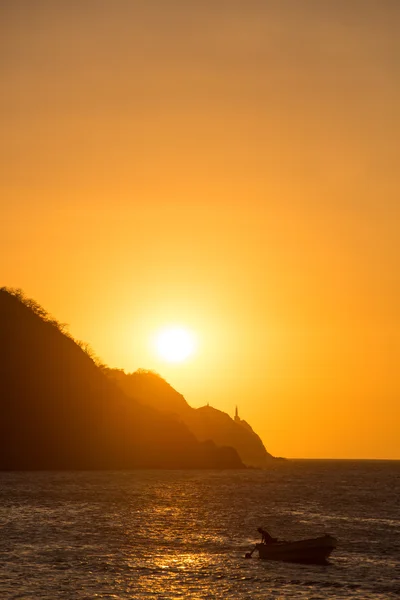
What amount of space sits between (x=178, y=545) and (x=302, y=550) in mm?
11265

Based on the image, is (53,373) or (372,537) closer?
(372,537)

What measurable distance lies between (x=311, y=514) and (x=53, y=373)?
357 feet

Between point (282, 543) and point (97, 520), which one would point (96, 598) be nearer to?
point (282, 543)

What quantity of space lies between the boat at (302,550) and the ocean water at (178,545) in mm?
916

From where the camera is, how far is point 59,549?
57.2 m

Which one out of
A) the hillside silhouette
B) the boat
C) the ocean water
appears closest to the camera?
the ocean water

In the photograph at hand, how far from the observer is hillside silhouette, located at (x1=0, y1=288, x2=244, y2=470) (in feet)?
579

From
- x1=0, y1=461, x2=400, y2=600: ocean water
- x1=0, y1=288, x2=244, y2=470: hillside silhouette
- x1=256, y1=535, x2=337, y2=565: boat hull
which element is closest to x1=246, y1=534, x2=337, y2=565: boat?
x1=256, y1=535, x2=337, y2=565: boat hull

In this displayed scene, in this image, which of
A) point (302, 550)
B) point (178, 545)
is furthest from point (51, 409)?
point (302, 550)

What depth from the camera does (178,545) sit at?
62062 millimetres

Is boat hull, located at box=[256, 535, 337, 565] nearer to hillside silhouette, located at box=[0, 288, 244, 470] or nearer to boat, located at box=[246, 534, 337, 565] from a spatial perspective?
boat, located at box=[246, 534, 337, 565]

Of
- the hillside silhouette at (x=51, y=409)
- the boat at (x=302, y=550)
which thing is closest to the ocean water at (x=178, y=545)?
the boat at (x=302, y=550)

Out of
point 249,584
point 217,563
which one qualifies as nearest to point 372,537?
point 217,563

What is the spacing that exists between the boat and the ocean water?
3.01 feet
